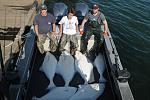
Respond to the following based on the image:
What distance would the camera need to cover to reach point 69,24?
10891mm

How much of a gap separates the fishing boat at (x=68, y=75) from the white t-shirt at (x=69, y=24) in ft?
3.01

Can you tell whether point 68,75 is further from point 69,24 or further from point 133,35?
point 133,35

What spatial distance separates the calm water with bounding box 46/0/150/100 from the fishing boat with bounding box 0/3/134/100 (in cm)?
223

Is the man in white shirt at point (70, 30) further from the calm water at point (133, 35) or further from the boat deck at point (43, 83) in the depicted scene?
the calm water at point (133, 35)

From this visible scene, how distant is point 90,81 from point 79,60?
4.19ft

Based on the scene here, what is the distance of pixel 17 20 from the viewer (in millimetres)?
14617

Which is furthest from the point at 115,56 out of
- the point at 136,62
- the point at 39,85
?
the point at 136,62

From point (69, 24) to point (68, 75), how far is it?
2157 mm

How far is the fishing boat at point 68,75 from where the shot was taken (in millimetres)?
8789

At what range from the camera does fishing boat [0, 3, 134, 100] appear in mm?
8789

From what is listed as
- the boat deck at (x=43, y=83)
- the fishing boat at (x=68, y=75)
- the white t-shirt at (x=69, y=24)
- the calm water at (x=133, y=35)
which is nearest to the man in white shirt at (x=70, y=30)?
the white t-shirt at (x=69, y=24)

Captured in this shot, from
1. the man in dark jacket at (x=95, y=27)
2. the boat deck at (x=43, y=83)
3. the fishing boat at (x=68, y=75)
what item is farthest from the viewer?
the man in dark jacket at (x=95, y=27)

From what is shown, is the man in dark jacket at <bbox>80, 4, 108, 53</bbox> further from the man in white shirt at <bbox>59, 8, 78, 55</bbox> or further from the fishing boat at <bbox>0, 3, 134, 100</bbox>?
the man in white shirt at <bbox>59, 8, 78, 55</bbox>

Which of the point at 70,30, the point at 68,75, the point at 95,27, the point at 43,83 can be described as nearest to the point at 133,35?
the point at 95,27
